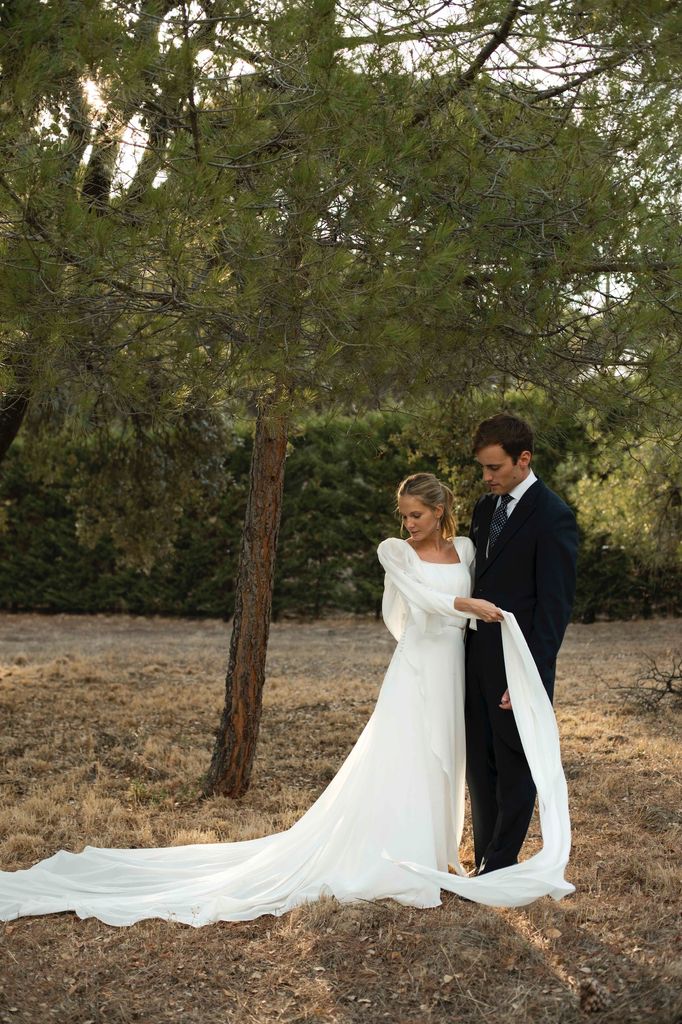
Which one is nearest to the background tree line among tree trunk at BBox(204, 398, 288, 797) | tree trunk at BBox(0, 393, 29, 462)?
tree trunk at BBox(0, 393, 29, 462)

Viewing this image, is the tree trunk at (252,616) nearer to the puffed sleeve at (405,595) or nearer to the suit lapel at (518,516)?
the puffed sleeve at (405,595)

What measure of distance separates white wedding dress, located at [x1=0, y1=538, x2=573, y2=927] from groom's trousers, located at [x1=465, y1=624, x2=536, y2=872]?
0.08 metres

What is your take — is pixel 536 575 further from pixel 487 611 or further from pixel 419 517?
pixel 419 517

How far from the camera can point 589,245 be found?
3914 millimetres

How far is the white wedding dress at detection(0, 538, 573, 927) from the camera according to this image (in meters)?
3.87

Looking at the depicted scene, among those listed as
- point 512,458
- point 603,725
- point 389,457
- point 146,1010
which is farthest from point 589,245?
point 389,457

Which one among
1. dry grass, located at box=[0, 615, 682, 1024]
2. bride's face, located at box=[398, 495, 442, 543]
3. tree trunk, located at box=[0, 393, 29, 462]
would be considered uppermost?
tree trunk, located at box=[0, 393, 29, 462]

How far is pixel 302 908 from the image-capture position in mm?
3846

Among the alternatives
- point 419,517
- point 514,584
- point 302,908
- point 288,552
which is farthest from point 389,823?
point 288,552

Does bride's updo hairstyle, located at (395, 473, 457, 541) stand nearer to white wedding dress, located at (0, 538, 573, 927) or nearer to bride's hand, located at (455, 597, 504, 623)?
white wedding dress, located at (0, 538, 573, 927)

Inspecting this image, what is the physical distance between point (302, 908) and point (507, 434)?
6.32 ft

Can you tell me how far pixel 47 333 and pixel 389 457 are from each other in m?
8.51

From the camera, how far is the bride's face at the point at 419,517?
4.23 meters

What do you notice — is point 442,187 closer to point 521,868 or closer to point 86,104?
point 86,104
